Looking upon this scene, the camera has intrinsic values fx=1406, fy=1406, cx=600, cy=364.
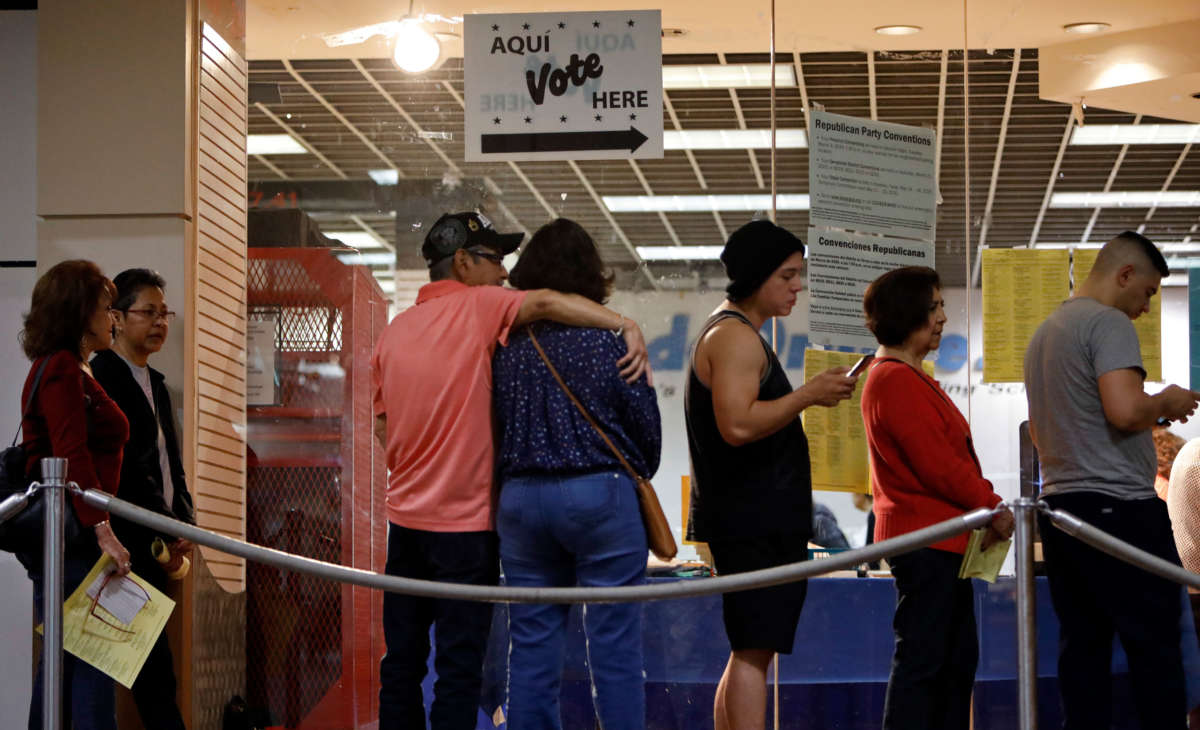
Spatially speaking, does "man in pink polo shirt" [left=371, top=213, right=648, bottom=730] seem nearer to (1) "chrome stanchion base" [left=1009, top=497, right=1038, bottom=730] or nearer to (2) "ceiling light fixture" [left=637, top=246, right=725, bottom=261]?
(1) "chrome stanchion base" [left=1009, top=497, right=1038, bottom=730]

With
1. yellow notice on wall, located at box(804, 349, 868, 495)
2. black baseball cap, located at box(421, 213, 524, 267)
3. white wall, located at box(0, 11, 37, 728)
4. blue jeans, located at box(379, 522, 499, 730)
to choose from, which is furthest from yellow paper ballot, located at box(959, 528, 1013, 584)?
white wall, located at box(0, 11, 37, 728)

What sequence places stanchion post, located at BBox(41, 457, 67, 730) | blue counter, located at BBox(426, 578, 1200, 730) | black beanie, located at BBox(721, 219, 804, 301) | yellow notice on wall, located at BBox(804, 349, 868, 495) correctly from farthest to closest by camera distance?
1. yellow notice on wall, located at BBox(804, 349, 868, 495)
2. blue counter, located at BBox(426, 578, 1200, 730)
3. black beanie, located at BBox(721, 219, 804, 301)
4. stanchion post, located at BBox(41, 457, 67, 730)

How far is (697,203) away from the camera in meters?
5.73

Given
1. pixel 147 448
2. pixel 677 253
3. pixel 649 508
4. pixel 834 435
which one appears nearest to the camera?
pixel 649 508

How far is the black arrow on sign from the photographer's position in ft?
17.1

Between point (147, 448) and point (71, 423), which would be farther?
point (147, 448)

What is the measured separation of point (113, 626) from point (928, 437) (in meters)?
2.14

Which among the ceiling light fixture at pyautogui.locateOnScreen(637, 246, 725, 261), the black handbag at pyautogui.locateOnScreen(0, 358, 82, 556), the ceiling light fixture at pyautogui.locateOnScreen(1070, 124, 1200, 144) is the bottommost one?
the black handbag at pyautogui.locateOnScreen(0, 358, 82, 556)

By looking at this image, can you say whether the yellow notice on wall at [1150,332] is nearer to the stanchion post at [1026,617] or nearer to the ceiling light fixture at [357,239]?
the ceiling light fixture at [357,239]

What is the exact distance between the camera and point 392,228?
218 inches

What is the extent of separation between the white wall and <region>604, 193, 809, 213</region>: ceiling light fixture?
2147mm

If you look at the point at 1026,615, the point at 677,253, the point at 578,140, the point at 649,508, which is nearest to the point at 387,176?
the point at 578,140

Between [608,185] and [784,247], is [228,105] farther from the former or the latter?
[784,247]

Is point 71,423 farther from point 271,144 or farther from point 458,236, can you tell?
point 271,144
